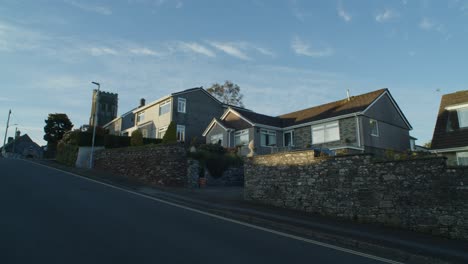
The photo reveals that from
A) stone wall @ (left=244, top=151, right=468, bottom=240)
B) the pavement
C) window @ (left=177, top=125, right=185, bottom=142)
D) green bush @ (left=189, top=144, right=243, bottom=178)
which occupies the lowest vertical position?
the pavement

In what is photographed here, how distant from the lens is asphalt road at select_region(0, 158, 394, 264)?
611cm

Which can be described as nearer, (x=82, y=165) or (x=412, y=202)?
(x=412, y=202)

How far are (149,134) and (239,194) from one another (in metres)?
26.3

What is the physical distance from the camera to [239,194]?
17.2 m

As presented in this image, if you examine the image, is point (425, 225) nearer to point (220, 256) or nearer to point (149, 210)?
point (220, 256)

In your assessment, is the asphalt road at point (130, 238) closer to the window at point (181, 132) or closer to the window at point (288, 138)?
the window at point (288, 138)

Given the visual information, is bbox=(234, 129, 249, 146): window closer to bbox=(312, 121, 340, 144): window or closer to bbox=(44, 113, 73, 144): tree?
bbox=(312, 121, 340, 144): window

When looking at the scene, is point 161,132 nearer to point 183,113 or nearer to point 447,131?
point 183,113

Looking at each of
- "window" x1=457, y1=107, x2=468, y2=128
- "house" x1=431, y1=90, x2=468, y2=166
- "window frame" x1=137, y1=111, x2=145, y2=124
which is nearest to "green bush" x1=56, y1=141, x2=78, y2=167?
"window frame" x1=137, y1=111, x2=145, y2=124

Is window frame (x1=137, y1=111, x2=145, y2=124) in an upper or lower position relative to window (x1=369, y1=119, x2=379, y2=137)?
upper

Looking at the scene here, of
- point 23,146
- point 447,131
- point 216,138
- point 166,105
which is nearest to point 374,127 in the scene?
point 447,131

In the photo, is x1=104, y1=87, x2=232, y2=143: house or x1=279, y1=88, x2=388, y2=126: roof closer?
x1=279, y1=88, x2=388, y2=126: roof

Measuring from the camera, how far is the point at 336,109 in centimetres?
2955

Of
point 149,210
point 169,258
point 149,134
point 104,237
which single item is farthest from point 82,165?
point 169,258
